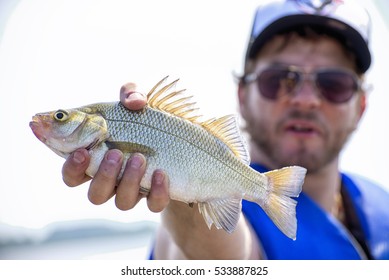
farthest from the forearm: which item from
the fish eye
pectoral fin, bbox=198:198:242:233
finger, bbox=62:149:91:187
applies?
the fish eye

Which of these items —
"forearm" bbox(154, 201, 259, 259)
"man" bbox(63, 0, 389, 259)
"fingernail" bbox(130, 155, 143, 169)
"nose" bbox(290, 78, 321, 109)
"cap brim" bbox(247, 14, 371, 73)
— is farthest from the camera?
"cap brim" bbox(247, 14, 371, 73)

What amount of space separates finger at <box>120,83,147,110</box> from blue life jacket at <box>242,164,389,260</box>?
1306 millimetres

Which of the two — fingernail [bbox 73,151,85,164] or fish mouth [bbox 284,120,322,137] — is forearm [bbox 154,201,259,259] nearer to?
fingernail [bbox 73,151,85,164]

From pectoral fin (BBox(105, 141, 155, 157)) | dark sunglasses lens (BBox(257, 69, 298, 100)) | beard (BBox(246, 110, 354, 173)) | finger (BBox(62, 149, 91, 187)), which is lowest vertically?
beard (BBox(246, 110, 354, 173))

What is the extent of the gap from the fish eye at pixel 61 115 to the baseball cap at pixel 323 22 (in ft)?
6.52

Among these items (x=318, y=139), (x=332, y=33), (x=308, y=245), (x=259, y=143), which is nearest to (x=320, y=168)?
(x=318, y=139)

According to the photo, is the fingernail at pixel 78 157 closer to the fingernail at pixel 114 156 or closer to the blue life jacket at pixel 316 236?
the fingernail at pixel 114 156

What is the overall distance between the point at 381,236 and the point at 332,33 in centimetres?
127

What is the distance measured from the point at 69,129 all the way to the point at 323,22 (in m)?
2.14

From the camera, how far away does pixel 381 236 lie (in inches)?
119

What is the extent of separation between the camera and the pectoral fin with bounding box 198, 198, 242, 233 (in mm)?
1514

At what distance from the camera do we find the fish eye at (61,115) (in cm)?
147

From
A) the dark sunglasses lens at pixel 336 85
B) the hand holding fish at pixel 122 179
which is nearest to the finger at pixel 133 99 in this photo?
the hand holding fish at pixel 122 179

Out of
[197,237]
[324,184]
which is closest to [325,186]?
[324,184]
